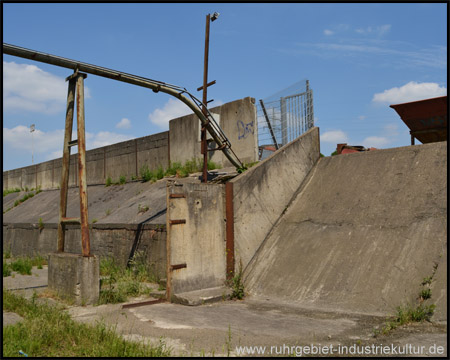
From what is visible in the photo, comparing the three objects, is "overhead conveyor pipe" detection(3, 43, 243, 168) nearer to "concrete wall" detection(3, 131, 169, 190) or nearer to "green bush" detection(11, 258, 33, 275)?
"concrete wall" detection(3, 131, 169, 190)

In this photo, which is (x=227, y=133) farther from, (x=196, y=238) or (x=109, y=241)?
(x=196, y=238)

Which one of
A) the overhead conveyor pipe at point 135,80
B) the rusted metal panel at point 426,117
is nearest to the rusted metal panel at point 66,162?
the overhead conveyor pipe at point 135,80

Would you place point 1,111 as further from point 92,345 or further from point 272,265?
point 272,265

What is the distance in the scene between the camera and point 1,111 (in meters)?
7.26

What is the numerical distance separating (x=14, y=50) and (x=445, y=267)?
315 inches

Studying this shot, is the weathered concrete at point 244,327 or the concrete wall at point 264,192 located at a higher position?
the concrete wall at point 264,192

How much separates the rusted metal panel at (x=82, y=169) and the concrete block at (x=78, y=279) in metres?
0.20

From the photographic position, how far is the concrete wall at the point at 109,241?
9258mm

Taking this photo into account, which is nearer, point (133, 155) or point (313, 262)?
point (313, 262)

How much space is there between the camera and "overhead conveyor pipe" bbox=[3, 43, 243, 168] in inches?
301

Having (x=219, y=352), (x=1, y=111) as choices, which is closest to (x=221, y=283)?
(x=219, y=352)

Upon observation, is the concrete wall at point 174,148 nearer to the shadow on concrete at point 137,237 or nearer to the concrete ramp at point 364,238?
the concrete ramp at point 364,238

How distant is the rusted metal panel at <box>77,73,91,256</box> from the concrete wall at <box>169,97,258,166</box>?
4.71 m

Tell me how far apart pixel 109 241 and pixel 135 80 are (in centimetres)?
440
